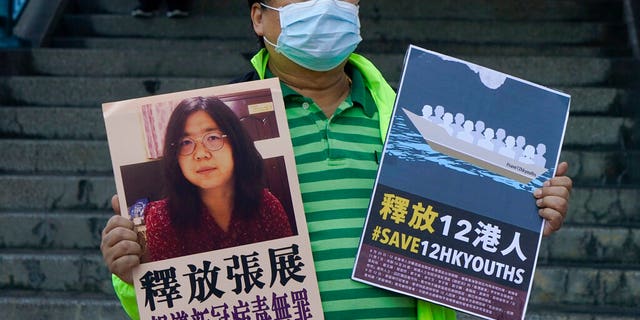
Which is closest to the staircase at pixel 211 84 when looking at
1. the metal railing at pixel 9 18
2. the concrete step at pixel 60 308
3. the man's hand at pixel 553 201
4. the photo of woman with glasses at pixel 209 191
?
the concrete step at pixel 60 308

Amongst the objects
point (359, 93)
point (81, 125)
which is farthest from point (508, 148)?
point (81, 125)

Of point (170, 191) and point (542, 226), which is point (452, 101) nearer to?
point (542, 226)

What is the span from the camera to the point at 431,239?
7.94ft

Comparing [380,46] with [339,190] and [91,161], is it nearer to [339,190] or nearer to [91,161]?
[91,161]

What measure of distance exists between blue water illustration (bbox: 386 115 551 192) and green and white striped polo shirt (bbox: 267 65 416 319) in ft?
0.33

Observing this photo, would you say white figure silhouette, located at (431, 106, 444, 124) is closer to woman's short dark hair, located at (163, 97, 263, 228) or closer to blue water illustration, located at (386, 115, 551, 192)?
blue water illustration, located at (386, 115, 551, 192)

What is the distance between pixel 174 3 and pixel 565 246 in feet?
12.2

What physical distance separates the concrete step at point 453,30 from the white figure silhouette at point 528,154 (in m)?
5.07

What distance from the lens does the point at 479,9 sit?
25.7 feet

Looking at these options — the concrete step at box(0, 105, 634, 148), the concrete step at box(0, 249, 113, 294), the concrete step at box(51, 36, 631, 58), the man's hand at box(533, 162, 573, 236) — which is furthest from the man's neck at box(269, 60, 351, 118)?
the concrete step at box(51, 36, 631, 58)

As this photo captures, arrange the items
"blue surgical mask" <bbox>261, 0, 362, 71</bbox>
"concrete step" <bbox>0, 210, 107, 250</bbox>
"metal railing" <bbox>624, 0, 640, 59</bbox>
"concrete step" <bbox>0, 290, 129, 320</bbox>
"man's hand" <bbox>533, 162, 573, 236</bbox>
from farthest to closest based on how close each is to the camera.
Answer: "metal railing" <bbox>624, 0, 640, 59</bbox>, "concrete step" <bbox>0, 210, 107, 250</bbox>, "concrete step" <bbox>0, 290, 129, 320</bbox>, "blue surgical mask" <bbox>261, 0, 362, 71</bbox>, "man's hand" <bbox>533, 162, 573, 236</bbox>

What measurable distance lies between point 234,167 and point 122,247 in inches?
12.4

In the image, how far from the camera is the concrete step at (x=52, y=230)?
5664mm

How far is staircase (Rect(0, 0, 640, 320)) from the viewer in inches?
210
